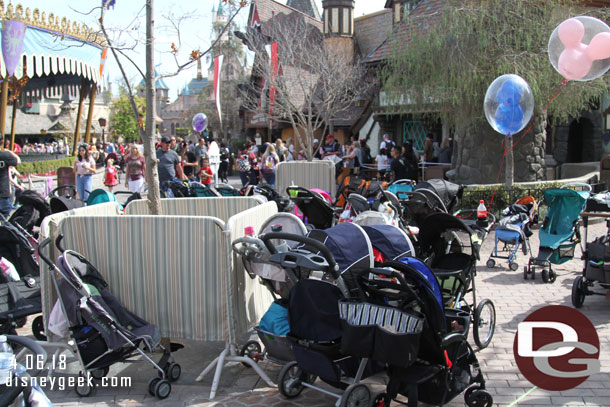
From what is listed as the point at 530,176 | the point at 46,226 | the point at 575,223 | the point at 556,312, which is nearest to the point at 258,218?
the point at 46,226

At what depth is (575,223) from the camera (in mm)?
7965

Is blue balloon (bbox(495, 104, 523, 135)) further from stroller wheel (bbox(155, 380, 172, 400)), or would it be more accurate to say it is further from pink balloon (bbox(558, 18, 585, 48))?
stroller wheel (bbox(155, 380, 172, 400))

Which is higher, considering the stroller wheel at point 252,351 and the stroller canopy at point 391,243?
the stroller canopy at point 391,243

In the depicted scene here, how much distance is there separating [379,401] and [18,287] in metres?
4.04

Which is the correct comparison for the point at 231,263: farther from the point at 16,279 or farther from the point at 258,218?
the point at 16,279

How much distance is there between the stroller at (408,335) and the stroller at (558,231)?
13.5 feet

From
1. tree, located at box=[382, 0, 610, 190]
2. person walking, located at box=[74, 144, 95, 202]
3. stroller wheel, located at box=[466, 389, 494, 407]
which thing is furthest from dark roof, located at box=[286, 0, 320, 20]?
stroller wheel, located at box=[466, 389, 494, 407]

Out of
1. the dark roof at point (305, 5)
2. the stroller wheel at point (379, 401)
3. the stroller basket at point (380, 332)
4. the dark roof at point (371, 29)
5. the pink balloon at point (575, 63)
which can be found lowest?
the stroller wheel at point (379, 401)

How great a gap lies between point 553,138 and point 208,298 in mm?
17615

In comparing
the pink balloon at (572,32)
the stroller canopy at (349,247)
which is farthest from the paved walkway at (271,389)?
the pink balloon at (572,32)

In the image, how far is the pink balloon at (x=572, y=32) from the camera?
8641 mm

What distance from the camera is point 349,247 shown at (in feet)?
14.4

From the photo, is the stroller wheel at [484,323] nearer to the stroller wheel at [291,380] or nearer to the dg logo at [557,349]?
the dg logo at [557,349]

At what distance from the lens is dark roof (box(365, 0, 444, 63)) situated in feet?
46.2
